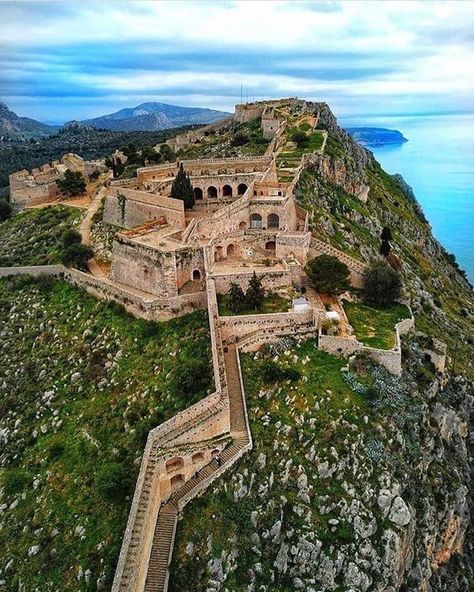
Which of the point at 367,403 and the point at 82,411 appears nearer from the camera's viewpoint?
the point at 367,403

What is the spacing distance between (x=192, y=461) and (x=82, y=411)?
8.28 m

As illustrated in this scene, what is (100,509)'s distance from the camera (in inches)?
844

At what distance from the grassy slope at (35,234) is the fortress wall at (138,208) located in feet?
13.8

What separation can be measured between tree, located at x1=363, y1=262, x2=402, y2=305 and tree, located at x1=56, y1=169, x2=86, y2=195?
35121mm

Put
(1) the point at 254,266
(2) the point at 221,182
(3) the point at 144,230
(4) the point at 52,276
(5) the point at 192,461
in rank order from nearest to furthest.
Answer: (5) the point at 192,461 → (1) the point at 254,266 → (3) the point at 144,230 → (4) the point at 52,276 → (2) the point at 221,182

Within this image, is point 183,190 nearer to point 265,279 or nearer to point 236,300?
point 265,279

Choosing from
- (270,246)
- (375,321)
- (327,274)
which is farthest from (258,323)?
(270,246)

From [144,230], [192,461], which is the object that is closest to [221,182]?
[144,230]

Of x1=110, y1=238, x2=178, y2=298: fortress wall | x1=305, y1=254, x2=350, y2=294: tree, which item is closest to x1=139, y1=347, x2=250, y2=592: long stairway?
x1=110, y1=238, x2=178, y2=298: fortress wall

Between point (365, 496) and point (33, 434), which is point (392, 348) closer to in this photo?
point (365, 496)

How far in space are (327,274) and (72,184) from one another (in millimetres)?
35194

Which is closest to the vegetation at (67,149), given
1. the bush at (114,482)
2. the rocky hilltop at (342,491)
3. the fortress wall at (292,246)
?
the fortress wall at (292,246)

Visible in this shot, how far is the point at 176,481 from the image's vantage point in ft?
70.4

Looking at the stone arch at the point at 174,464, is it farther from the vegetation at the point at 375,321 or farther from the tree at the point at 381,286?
the tree at the point at 381,286
